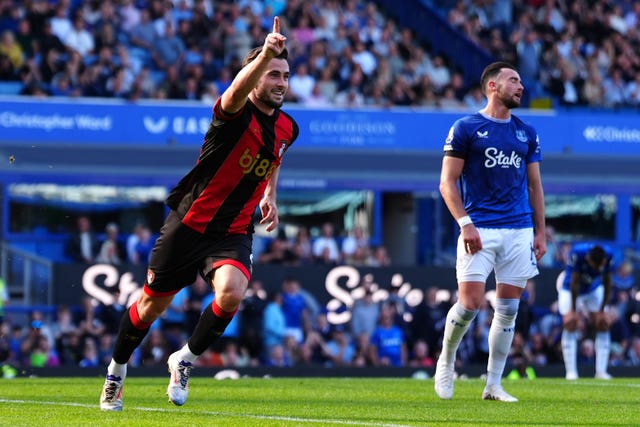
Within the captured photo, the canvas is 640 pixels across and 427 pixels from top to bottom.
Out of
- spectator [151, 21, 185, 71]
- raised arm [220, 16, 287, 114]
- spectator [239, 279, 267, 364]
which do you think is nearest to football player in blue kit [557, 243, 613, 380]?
spectator [239, 279, 267, 364]

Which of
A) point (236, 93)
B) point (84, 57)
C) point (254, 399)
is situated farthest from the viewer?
point (84, 57)

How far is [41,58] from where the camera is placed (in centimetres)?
2216

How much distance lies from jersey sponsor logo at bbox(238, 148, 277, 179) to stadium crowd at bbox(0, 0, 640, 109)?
13.7 meters

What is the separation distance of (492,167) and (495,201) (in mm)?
255

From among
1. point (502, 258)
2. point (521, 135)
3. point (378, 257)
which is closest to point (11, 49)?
point (378, 257)

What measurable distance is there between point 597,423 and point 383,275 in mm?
13094

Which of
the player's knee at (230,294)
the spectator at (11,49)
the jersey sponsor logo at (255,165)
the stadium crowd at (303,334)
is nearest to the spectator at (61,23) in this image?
the spectator at (11,49)

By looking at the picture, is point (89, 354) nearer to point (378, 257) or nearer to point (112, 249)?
point (112, 249)

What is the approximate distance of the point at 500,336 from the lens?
34.4 ft

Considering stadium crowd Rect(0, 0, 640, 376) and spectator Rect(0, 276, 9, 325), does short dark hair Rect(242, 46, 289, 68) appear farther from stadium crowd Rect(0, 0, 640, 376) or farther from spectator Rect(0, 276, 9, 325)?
spectator Rect(0, 276, 9, 325)

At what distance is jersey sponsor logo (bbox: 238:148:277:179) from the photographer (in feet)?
28.1

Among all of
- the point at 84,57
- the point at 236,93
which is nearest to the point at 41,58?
the point at 84,57

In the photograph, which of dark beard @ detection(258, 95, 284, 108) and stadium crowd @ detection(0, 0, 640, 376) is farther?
stadium crowd @ detection(0, 0, 640, 376)

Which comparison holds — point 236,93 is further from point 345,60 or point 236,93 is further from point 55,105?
point 345,60
